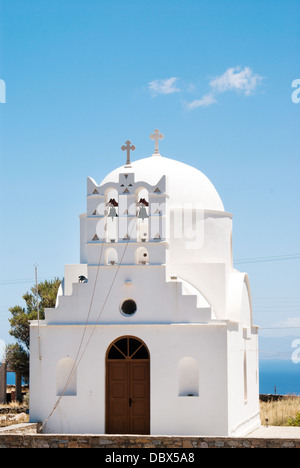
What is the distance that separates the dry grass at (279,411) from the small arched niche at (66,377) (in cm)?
737

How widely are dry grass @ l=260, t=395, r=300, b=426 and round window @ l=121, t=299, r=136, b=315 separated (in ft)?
22.8

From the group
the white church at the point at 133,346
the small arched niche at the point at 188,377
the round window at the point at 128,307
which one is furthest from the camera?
the round window at the point at 128,307

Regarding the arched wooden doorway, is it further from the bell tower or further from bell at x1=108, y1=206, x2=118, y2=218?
bell at x1=108, y1=206, x2=118, y2=218

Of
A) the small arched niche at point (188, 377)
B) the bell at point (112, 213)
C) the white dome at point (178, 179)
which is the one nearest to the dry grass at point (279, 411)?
the small arched niche at point (188, 377)

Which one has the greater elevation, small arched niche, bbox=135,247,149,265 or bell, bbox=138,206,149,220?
bell, bbox=138,206,149,220

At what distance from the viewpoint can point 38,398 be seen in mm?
20000

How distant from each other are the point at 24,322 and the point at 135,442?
61.0 ft

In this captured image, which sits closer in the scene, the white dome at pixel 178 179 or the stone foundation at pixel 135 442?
the stone foundation at pixel 135 442

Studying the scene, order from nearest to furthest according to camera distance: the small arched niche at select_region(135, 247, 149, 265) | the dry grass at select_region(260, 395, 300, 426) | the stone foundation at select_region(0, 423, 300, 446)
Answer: the stone foundation at select_region(0, 423, 300, 446)
the small arched niche at select_region(135, 247, 149, 265)
the dry grass at select_region(260, 395, 300, 426)

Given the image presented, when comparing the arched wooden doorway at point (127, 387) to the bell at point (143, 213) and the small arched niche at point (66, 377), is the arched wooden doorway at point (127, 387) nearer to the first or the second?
the small arched niche at point (66, 377)

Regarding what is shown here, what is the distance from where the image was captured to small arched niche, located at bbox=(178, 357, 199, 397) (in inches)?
766

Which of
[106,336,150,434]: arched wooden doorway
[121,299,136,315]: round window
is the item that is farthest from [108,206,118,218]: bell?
[106,336,150,434]: arched wooden doorway

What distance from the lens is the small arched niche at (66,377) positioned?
1994cm
